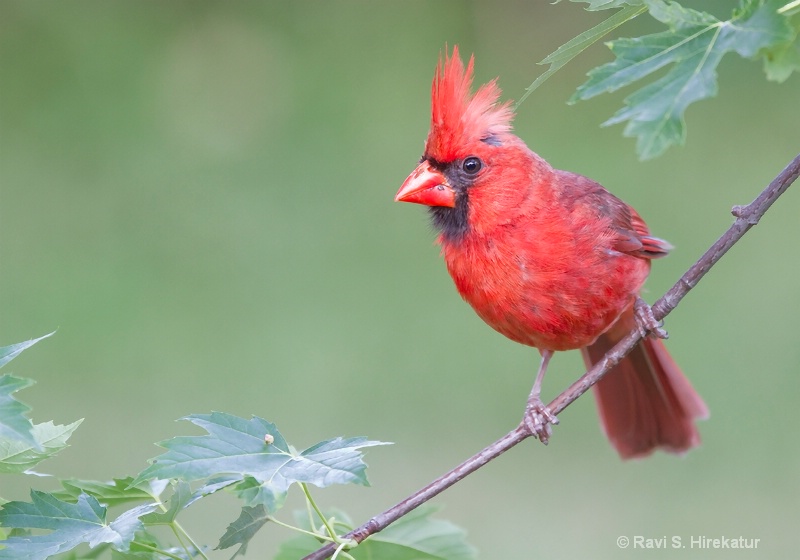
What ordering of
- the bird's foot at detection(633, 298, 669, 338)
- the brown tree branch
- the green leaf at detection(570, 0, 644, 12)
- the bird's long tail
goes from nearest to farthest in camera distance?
the green leaf at detection(570, 0, 644, 12)
the brown tree branch
the bird's foot at detection(633, 298, 669, 338)
the bird's long tail

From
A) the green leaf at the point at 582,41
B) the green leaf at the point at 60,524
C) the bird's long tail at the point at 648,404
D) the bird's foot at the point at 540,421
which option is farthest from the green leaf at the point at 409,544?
the bird's long tail at the point at 648,404

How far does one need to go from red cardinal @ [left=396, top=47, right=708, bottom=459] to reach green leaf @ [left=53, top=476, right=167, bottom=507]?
3.18 feet

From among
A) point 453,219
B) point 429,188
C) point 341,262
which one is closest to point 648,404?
point 453,219

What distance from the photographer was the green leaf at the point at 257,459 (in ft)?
4.98

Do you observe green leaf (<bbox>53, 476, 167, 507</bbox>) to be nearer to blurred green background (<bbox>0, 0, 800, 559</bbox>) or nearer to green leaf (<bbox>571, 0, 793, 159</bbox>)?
green leaf (<bbox>571, 0, 793, 159</bbox>)

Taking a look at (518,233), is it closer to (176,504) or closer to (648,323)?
(648,323)

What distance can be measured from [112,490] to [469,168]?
1.20 m

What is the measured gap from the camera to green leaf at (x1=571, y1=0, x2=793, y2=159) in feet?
4.48

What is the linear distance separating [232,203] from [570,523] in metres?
3.03

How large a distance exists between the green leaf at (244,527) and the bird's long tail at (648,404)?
157cm

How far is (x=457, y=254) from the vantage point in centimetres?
260

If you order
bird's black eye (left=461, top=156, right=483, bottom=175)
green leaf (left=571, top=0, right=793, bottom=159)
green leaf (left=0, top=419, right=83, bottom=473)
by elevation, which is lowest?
green leaf (left=0, top=419, right=83, bottom=473)

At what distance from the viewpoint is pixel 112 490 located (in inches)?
69.9

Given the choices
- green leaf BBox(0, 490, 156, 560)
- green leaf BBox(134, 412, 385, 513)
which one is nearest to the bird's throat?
green leaf BBox(134, 412, 385, 513)
